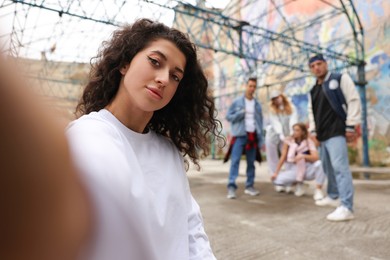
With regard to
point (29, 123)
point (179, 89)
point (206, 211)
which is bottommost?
point (206, 211)

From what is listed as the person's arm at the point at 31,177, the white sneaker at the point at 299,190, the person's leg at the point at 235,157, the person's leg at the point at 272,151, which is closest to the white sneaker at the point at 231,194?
the person's leg at the point at 235,157

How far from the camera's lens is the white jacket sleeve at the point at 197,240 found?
0.93 meters

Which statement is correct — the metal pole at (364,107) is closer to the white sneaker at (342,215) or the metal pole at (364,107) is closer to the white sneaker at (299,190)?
the white sneaker at (299,190)

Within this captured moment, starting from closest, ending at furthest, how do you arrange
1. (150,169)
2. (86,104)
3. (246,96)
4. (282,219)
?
(150,169) → (86,104) → (282,219) → (246,96)

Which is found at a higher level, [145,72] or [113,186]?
[145,72]

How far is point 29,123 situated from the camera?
260mm

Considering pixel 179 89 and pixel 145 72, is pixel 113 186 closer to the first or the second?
pixel 145 72

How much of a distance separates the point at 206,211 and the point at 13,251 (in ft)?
9.75

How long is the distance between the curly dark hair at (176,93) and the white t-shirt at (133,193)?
11cm

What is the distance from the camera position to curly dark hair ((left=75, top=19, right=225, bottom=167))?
1.02 m

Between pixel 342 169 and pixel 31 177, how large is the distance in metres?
2.87

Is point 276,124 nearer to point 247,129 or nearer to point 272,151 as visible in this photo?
point 272,151

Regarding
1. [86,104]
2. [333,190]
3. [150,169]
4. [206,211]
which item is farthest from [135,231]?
[333,190]

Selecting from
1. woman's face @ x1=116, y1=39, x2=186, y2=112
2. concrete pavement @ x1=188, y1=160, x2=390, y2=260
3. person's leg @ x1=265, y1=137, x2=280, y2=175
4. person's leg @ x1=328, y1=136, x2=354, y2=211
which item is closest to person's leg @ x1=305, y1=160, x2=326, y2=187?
concrete pavement @ x1=188, y1=160, x2=390, y2=260
